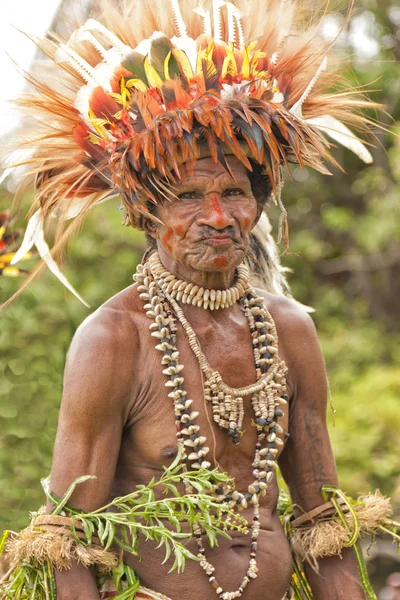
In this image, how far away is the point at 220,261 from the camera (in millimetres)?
2303

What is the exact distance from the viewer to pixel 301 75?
2.51 metres

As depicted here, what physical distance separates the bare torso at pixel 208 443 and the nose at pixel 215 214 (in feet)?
1.02

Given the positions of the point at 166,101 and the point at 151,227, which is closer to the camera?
the point at 166,101

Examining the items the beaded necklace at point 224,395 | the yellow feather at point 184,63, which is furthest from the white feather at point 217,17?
the beaded necklace at point 224,395

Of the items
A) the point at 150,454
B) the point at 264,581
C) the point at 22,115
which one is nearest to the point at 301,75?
the point at 22,115

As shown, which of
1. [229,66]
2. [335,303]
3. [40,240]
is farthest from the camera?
[335,303]

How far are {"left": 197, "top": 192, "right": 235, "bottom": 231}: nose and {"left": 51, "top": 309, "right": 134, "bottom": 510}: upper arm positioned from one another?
0.38m

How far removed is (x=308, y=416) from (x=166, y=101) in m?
0.98

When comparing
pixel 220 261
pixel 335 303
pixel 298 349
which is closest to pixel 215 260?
pixel 220 261

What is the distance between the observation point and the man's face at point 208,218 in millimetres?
2289

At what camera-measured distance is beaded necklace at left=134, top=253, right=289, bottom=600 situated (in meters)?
2.35

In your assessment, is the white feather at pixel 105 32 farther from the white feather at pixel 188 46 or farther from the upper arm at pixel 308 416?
the upper arm at pixel 308 416

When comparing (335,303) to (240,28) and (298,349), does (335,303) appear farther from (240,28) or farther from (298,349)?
(240,28)

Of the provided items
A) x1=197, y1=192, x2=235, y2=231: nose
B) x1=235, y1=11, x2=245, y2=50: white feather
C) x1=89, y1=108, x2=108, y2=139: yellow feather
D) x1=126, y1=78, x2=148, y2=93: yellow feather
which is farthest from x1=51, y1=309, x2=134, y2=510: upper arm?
x1=235, y1=11, x2=245, y2=50: white feather
